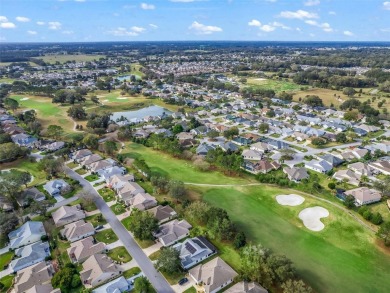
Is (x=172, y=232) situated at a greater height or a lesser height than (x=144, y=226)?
lesser

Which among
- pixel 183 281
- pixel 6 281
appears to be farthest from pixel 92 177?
pixel 183 281

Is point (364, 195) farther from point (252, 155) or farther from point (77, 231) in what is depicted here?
point (77, 231)

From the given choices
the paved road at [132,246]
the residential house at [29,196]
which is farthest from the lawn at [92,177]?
the residential house at [29,196]

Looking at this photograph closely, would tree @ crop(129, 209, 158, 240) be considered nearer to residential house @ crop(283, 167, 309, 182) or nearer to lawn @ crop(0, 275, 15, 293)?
lawn @ crop(0, 275, 15, 293)

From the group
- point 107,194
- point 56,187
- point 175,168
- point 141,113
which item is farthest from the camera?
point 141,113

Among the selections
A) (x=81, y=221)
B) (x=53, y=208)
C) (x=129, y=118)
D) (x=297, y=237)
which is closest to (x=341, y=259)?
(x=297, y=237)

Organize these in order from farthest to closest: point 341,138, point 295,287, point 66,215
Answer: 1. point 341,138
2. point 66,215
3. point 295,287

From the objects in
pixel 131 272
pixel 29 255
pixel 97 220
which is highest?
pixel 29 255

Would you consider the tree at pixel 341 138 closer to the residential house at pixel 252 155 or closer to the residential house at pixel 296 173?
the residential house at pixel 252 155

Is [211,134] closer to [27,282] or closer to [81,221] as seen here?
[81,221]
